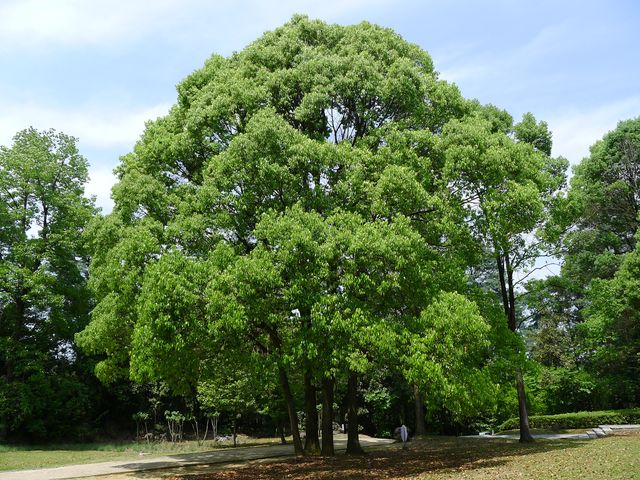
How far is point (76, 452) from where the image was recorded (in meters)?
24.0

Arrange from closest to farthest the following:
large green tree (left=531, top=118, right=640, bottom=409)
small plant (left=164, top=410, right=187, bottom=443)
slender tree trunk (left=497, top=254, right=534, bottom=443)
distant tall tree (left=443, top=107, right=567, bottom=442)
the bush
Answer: distant tall tree (left=443, top=107, right=567, bottom=442) < slender tree trunk (left=497, top=254, right=534, bottom=443) < the bush < large green tree (left=531, top=118, right=640, bottom=409) < small plant (left=164, top=410, right=187, bottom=443)

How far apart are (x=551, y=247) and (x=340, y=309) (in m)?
12.7

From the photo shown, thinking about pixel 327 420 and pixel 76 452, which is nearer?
pixel 327 420

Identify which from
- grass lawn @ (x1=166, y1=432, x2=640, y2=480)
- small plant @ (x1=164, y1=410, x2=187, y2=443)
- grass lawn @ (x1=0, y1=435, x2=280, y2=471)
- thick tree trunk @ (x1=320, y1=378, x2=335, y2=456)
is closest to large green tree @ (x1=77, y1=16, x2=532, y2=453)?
thick tree trunk @ (x1=320, y1=378, x2=335, y2=456)

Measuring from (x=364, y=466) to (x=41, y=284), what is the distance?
2141cm

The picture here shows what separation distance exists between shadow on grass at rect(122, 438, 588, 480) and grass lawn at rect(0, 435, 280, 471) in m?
5.61

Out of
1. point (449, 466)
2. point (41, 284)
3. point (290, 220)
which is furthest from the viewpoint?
point (41, 284)

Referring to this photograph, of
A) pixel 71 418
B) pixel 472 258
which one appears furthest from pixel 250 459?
pixel 71 418

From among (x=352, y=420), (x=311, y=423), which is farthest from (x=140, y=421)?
(x=352, y=420)

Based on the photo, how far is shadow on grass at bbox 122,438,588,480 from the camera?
1277 cm

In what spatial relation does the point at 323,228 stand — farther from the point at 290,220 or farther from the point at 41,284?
the point at 41,284

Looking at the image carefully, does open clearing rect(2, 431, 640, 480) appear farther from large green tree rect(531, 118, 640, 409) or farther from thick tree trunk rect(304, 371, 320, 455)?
large green tree rect(531, 118, 640, 409)

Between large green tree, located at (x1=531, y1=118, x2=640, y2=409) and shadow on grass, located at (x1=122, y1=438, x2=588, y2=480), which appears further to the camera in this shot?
large green tree, located at (x1=531, y1=118, x2=640, y2=409)

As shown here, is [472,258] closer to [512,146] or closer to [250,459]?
[512,146]
